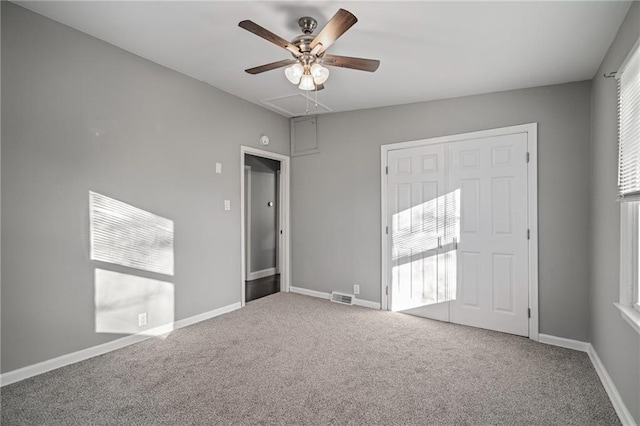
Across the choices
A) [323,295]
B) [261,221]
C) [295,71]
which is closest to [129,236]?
[295,71]

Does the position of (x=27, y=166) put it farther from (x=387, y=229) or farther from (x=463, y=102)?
(x=463, y=102)

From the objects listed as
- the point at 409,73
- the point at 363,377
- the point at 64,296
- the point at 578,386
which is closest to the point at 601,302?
the point at 578,386

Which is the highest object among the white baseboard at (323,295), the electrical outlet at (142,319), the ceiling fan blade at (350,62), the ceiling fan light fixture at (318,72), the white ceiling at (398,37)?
the white ceiling at (398,37)

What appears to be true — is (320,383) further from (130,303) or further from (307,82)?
(307,82)

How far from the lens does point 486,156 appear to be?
138 inches

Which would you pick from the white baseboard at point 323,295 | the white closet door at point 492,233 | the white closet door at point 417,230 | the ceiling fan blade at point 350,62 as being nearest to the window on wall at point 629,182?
the white closet door at point 492,233

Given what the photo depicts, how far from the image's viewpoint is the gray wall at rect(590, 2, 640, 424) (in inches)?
76.8

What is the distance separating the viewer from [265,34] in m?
1.99

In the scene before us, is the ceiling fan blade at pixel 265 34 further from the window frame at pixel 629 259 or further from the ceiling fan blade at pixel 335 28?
the window frame at pixel 629 259

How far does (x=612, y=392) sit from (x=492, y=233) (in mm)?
1627

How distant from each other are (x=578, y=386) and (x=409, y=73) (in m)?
2.91

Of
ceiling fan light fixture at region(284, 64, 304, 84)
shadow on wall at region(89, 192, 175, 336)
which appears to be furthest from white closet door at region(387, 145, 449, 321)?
shadow on wall at region(89, 192, 175, 336)

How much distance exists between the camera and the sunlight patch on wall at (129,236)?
271 cm

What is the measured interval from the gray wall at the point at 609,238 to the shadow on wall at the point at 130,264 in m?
3.65
